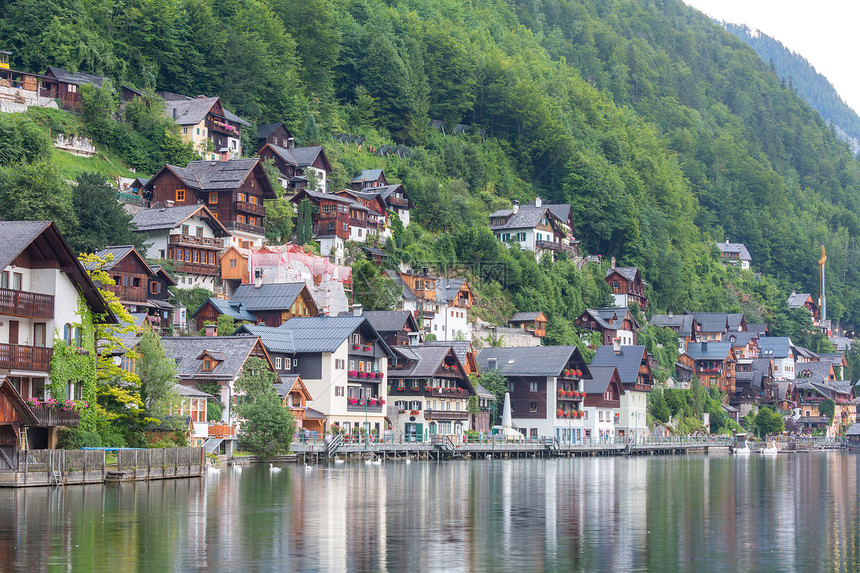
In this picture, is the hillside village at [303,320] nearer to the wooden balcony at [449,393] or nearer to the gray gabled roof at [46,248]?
the gray gabled roof at [46,248]

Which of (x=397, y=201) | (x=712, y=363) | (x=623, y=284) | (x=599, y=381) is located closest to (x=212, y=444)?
(x=599, y=381)

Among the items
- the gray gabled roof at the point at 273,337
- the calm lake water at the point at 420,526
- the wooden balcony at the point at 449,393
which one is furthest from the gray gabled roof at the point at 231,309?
the calm lake water at the point at 420,526

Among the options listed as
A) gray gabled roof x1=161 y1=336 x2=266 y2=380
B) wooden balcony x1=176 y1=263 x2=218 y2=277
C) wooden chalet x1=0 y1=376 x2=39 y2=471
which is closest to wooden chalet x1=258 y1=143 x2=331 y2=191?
wooden balcony x1=176 y1=263 x2=218 y2=277

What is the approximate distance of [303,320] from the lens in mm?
91500

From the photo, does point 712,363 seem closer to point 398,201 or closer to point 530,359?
point 530,359

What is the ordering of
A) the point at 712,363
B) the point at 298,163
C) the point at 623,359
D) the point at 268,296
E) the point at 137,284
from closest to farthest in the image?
1. the point at 137,284
2. the point at 268,296
3. the point at 298,163
4. the point at 623,359
5. the point at 712,363

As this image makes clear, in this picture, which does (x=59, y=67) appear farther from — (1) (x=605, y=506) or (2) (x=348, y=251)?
(1) (x=605, y=506)

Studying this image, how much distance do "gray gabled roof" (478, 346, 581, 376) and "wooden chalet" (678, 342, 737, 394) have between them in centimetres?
4723

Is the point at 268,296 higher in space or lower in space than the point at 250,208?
lower

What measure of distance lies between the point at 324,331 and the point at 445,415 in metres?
15.2

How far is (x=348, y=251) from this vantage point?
115m

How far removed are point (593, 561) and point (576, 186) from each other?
459 feet

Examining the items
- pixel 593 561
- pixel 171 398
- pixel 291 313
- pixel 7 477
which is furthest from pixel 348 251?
pixel 593 561

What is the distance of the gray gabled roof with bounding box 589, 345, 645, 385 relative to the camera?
124938 millimetres
